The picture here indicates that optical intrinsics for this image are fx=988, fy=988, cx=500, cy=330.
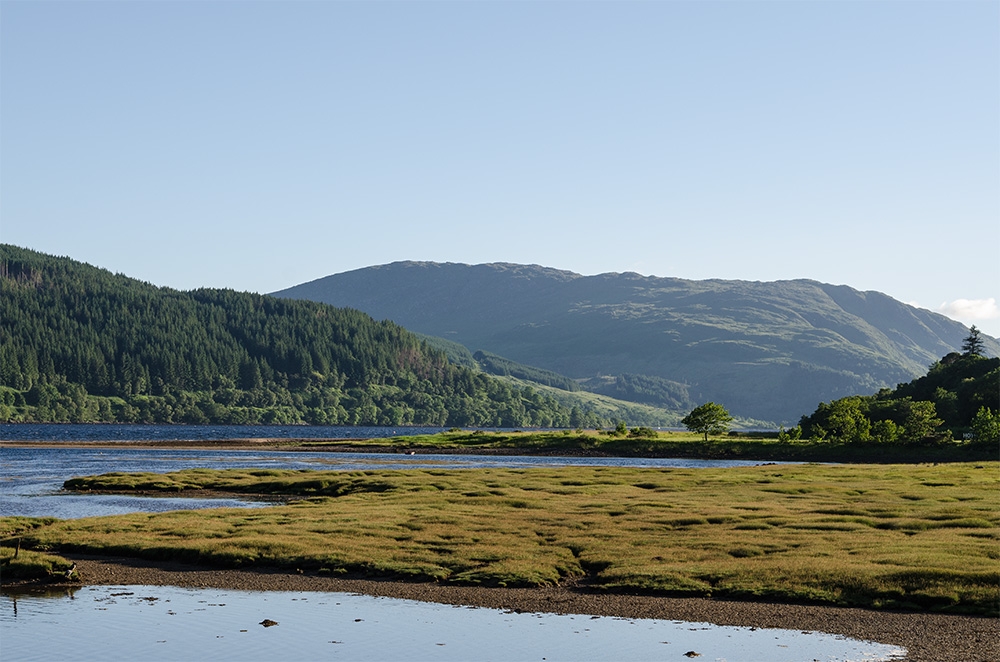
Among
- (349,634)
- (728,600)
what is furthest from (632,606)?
(349,634)

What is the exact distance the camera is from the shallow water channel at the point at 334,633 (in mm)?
40750

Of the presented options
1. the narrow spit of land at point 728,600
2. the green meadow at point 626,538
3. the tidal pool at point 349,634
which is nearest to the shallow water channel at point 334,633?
the tidal pool at point 349,634

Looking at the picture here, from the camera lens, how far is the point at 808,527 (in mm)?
72000

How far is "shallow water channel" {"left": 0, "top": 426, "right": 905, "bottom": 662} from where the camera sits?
1604 inches

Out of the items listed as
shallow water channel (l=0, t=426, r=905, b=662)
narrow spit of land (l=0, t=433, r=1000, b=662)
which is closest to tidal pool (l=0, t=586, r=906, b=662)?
shallow water channel (l=0, t=426, r=905, b=662)

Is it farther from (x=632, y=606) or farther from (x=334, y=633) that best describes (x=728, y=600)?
(x=334, y=633)

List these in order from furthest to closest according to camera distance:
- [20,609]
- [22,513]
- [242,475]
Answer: [242,475] < [22,513] < [20,609]

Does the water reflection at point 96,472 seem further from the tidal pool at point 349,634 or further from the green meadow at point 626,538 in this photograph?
the tidal pool at point 349,634

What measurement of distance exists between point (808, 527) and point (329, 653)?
42891 mm

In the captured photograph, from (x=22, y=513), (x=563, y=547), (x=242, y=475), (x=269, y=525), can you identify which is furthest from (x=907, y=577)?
(x=242, y=475)

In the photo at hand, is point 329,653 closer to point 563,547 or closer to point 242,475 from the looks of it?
point 563,547

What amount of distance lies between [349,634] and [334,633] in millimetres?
711

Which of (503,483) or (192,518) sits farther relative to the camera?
(503,483)

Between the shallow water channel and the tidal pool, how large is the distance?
0.05 m
